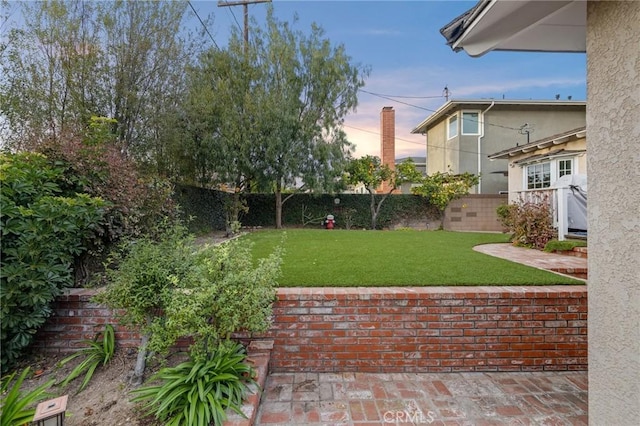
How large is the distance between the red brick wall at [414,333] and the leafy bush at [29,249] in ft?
1.48

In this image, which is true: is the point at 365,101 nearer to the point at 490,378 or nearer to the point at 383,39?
the point at 383,39

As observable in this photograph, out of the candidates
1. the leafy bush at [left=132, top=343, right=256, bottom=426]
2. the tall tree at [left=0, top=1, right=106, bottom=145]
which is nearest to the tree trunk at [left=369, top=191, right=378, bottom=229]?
the tall tree at [left=0, top=1, right=106, bottom=145]

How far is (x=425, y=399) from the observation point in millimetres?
2881

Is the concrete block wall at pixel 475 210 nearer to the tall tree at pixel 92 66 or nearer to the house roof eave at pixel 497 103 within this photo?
the house roof eave at pixel 497 103

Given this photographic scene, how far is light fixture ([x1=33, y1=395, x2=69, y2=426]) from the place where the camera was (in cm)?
189

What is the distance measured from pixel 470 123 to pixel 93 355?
62.8ft

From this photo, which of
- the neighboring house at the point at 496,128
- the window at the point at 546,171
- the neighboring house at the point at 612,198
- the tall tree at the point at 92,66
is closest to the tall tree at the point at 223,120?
the tall tree at the point at 92,66

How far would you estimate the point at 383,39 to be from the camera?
7.25 m

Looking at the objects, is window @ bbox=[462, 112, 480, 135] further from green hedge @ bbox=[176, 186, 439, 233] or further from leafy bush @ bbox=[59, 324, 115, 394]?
leafy bush @ bbox=[59, 324, 115, 394]

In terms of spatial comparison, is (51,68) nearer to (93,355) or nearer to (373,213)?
(93,355)

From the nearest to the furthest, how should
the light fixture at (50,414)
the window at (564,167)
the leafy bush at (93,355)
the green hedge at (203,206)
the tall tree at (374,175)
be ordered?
the light fixture at (50,414) < the leafy bush at (93,355) < the green hedge at (203,206) < the window at (564,167) < the tall tree at (374,175)

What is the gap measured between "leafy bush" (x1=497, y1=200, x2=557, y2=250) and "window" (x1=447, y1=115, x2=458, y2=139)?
36.4 feet

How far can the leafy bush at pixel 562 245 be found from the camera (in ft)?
21.3

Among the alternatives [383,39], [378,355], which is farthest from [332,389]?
[383,39]
